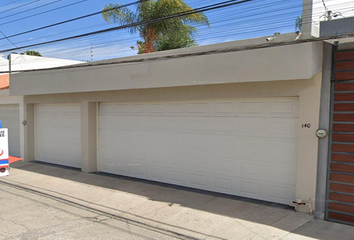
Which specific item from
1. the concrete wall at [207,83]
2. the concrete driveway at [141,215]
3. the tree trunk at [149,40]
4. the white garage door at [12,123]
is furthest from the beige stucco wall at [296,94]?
the tree trunk at [149,40]

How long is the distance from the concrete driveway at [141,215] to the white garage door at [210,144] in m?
0.39

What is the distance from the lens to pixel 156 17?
15.6 metres

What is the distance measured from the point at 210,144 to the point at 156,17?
366 inches

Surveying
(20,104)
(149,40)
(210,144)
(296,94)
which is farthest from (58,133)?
(296,94)

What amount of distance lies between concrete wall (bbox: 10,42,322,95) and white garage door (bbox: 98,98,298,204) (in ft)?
2.54

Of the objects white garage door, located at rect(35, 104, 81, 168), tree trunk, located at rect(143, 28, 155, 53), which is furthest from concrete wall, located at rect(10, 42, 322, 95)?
tree trunk, located at rect(143, 28, 155, 53)

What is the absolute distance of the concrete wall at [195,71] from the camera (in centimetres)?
623

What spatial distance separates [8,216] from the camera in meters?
6.71

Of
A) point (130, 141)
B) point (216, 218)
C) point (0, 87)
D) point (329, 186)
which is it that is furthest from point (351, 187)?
point (0, 87)

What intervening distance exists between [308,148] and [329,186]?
79cm

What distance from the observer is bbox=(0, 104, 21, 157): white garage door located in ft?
46.4

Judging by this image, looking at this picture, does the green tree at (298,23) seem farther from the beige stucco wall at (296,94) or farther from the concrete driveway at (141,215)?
the concrete driveway at (141,215)

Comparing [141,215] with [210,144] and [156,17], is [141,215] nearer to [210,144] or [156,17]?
[210,144]

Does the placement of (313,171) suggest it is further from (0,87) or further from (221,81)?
(0,87)
